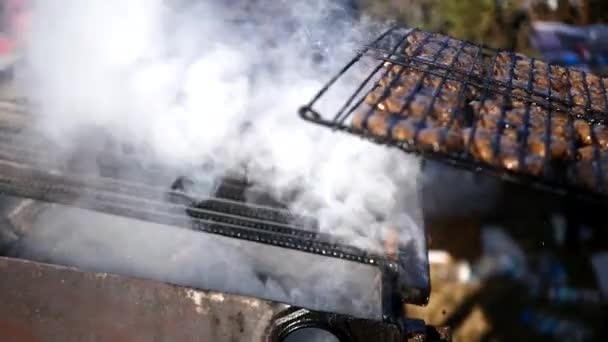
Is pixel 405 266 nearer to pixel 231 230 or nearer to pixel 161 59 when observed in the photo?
pixel 231 230

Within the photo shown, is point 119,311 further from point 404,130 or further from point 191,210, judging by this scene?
point 404,130

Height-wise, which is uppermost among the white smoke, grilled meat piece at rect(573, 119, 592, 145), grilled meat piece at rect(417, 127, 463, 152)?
grilled meat piece at rect(417, 127, 463, 152)

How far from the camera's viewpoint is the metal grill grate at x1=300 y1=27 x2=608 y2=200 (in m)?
2.46

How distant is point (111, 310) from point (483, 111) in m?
2.54

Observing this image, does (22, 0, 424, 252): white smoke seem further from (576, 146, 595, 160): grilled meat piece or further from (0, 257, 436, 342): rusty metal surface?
(576, 146, 595, 160): grilled meat piece

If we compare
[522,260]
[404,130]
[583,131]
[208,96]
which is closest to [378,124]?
[404,130]

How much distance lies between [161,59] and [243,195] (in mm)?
1467

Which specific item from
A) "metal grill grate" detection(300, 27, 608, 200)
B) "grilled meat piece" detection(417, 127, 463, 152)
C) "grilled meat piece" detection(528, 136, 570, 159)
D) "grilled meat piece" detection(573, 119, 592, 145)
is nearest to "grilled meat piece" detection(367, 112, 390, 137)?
"metal grill grate" detection(300, 27, 608, 200)

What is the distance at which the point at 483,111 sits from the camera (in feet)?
10.1

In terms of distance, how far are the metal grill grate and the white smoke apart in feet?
1.28

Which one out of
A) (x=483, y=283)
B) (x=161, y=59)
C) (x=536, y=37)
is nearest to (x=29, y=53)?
(x=161, y=59)

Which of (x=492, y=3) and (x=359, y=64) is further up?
(x=359, y=64)

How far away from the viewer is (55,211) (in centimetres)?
353

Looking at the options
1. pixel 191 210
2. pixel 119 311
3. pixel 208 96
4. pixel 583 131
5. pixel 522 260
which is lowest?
pixel 522 260
